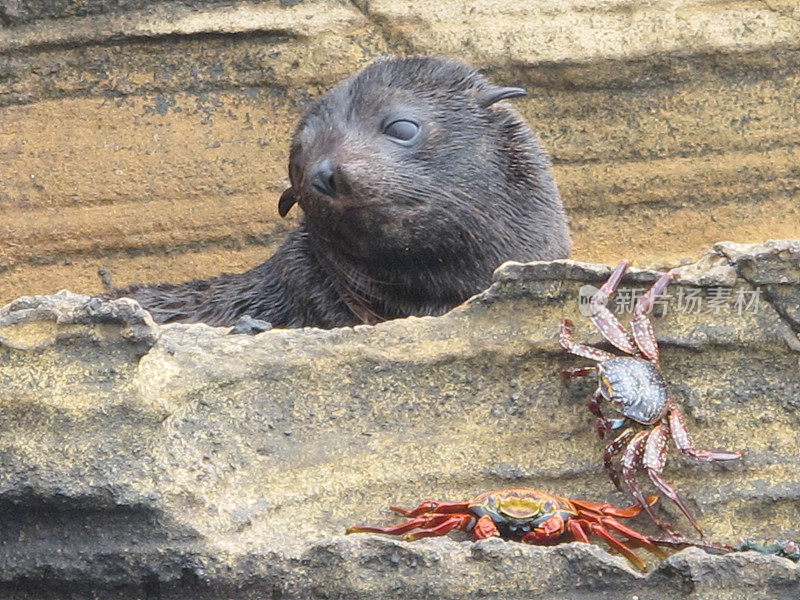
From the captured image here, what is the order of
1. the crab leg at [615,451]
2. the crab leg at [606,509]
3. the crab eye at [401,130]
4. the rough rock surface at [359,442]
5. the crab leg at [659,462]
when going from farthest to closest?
1. the crab eye at [401,130]
2. the crab leg at [615,451]
3. the crab leg at [659,462]
4. the crab leg at [606,509]
5. the rough rock surface at [359,442]

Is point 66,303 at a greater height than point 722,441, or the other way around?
point 66,303

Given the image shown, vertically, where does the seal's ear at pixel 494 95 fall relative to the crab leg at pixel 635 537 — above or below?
above

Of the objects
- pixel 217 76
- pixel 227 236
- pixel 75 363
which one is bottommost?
pixel 227 236

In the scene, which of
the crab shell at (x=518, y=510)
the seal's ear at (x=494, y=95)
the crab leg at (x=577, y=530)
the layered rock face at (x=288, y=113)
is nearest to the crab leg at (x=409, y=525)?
the crab shell at (x=518, y=510)

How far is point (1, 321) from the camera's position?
5086 millimetres

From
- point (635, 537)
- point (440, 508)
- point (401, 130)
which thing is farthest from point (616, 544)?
point (401, 130)

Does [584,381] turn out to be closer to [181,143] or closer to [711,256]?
[711,256]

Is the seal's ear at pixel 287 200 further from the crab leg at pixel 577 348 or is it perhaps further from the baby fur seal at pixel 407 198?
the crab leg at pixel 577 348

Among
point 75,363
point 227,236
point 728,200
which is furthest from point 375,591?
point 728,200

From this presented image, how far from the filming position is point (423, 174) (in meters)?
6.89

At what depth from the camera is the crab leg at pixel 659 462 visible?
5230 millimetres

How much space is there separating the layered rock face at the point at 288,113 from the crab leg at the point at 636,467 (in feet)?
12.4

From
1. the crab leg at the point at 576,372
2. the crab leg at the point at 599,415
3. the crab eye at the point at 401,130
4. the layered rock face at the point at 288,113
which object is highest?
the crab eye at the point at 401,130

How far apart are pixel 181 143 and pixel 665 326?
4071mm
